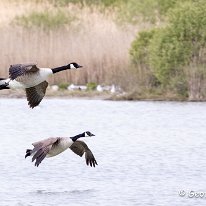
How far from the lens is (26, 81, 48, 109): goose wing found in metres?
14.0

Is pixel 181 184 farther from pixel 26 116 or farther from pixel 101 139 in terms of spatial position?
pixel 26 116

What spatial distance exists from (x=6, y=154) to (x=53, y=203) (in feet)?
16.4

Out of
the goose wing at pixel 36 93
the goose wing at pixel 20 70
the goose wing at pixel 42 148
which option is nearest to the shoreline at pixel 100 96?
the goose wing at pixel 36 93

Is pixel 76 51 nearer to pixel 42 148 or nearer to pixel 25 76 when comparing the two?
pixel 42 148

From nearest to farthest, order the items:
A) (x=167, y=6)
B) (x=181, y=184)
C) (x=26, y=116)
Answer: (x=181, y=184) < (x=26, y=116) < (x=167, y=6)

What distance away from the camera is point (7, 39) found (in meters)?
30.8

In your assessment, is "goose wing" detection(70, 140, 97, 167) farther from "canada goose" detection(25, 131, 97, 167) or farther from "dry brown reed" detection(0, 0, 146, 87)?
→ "dry brown reed" detection(0, 0, 146, 87)

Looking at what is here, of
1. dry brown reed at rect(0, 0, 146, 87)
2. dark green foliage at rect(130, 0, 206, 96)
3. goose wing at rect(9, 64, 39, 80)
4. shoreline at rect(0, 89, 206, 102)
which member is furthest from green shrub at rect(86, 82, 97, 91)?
goose wing at rect(9, 64, 39, 80)

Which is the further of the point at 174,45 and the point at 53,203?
the point at 174,45

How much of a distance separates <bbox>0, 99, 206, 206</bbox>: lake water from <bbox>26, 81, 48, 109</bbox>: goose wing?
134cm

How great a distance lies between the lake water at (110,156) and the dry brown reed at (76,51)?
1.38 metres

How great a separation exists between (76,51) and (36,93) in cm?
1684

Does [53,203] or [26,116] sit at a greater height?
[53,203]

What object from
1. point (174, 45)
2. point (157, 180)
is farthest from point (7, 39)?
point (157, 180)
